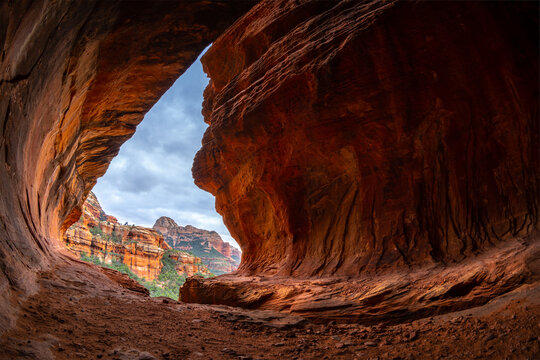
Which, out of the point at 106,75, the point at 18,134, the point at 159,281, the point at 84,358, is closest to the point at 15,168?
the point at 18,134

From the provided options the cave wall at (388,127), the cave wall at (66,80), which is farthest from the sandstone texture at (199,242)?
the cave wall at (388,127)

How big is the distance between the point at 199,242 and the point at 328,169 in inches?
5401

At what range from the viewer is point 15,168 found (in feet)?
20.2

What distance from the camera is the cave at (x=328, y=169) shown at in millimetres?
4750

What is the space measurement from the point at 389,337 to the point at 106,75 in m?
12.0

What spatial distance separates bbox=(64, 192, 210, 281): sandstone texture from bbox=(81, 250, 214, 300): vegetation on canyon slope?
0.87 metres

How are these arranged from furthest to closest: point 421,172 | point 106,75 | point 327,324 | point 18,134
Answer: point 106,75
point 421,172
point 327,324
point 18,134

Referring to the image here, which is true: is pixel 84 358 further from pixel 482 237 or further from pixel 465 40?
pixel 465 40

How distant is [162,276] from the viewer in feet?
210

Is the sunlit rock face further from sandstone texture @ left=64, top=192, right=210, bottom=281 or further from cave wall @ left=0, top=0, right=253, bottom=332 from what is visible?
cave wall @ left=0, top=0, right=253, bottom=332

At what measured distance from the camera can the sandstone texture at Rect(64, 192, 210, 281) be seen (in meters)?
55.4

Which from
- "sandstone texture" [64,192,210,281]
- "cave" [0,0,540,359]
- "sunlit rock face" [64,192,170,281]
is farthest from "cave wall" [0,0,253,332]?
"sandstone texture" [64,192,210,281]

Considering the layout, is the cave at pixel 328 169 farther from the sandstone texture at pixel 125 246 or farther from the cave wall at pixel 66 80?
the sandstone texture at pixel 125 246

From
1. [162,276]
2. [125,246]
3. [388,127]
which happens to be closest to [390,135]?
[388,127]
